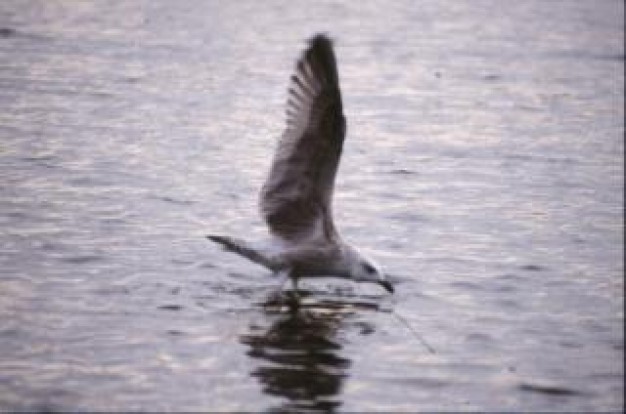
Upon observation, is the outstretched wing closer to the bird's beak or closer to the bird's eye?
the bird's eye

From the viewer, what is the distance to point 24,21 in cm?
2052

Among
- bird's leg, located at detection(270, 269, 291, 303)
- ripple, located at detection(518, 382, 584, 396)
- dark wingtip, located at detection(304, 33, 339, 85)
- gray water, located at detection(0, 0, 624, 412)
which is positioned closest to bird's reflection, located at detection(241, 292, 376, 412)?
gray water, located at detection(0, 0, 624, 412)

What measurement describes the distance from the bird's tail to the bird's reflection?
309 mm

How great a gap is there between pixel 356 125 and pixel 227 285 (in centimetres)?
584

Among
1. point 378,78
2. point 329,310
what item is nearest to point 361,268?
point 329,310

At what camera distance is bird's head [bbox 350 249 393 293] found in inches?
338

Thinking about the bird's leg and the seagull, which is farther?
the bird's leg

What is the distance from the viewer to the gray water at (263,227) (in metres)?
7.21

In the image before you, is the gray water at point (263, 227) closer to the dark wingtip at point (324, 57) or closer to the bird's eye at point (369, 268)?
the bird's eye at point (369, 268)

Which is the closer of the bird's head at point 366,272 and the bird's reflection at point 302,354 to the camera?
the bird's reflection at point 302,354

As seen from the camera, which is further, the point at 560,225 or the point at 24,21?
the point at 24,21

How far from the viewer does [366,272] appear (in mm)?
8648

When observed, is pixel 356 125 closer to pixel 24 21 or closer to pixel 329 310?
pixel 329 310

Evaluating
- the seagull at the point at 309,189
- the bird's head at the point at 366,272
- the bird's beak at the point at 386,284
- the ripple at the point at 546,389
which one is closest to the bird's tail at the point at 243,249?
the seagull at the point at 309,189
